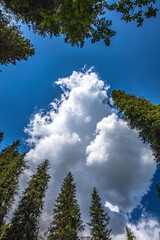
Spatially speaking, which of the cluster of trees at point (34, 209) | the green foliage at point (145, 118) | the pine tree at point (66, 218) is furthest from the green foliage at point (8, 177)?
the green foliage at point (145, 118)

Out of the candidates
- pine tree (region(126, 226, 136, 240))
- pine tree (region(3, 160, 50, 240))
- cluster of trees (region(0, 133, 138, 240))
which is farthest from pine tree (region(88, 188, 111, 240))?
pine tree (region(126, 226, 136, 240))

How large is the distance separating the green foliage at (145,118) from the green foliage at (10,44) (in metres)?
11.6

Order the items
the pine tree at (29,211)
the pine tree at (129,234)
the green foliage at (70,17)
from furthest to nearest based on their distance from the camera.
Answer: the pine tree at (129,234), the pine tree at (29,211), the green foliage at (70,17)

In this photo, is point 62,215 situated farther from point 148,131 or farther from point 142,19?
point 142,19

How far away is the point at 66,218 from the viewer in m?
16.3

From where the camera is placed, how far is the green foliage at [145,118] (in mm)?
10977

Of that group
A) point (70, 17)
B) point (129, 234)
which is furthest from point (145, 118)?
point (129, 234)

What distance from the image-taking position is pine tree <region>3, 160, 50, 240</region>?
14.5m

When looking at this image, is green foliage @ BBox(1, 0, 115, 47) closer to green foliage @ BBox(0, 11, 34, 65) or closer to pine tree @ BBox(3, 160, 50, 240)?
green foliage @ BBox(0, 11, 34, 65)

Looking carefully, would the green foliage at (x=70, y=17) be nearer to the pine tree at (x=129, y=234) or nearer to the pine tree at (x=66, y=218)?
the pine tree at (x=66, y=218)

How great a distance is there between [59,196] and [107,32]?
2229cm

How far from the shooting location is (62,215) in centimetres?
1672

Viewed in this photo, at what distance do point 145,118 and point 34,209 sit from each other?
19.2 m

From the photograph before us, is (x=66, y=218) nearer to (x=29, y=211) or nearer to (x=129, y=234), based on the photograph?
(x=29, y=211)
